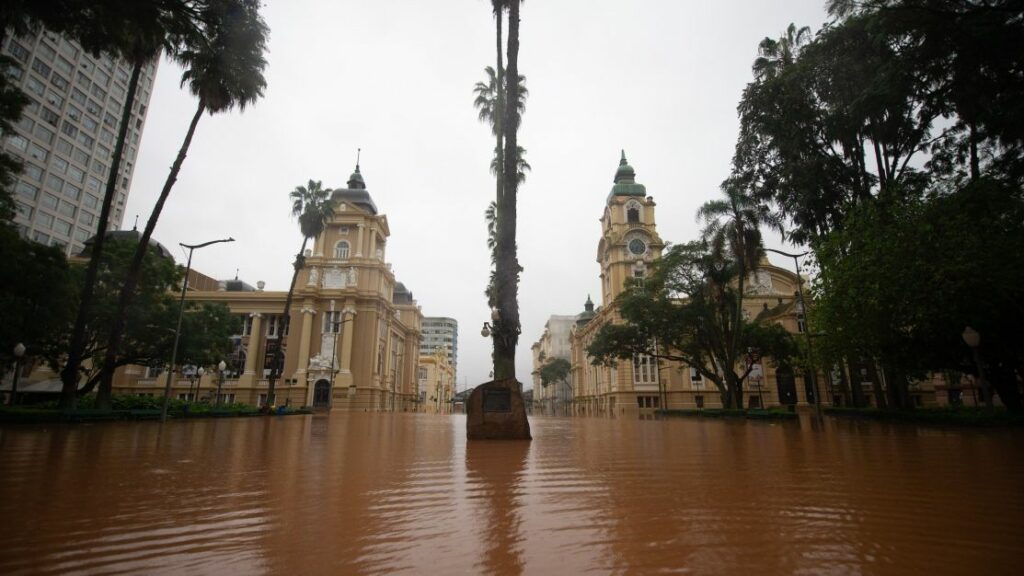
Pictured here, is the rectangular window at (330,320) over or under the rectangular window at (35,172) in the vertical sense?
under

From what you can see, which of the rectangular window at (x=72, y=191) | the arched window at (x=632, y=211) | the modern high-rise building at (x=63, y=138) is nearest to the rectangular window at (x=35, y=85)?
the modern high-rise building at (x=63, y=138)

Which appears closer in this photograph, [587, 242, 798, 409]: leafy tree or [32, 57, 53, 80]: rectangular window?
[587, 242, 798, 409]: leafy tree

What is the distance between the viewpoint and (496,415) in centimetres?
1138

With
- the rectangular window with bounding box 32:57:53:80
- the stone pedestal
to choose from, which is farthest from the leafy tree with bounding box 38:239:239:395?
the rectangular window with bounding box 32:57:53:80

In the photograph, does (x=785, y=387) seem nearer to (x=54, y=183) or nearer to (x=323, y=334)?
(x=323, y=334)

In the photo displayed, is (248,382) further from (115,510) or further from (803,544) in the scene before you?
(803,544)

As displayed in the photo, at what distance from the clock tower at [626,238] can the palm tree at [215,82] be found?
40695 mm

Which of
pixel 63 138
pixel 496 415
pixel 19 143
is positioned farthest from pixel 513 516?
pixel 63 138

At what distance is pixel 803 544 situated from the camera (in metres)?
2.97

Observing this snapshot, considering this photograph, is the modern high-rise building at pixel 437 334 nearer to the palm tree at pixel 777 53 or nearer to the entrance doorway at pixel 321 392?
the entrance doorway at pixel 321 392

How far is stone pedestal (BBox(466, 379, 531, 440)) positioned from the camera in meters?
11.3

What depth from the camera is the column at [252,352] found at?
5156 centimetres

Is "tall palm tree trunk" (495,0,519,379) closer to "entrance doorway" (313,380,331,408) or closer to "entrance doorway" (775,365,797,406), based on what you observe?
"entrance doorway" (313,380,331,408)

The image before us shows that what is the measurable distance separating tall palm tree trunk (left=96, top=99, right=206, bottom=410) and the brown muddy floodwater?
15465 millimetres
